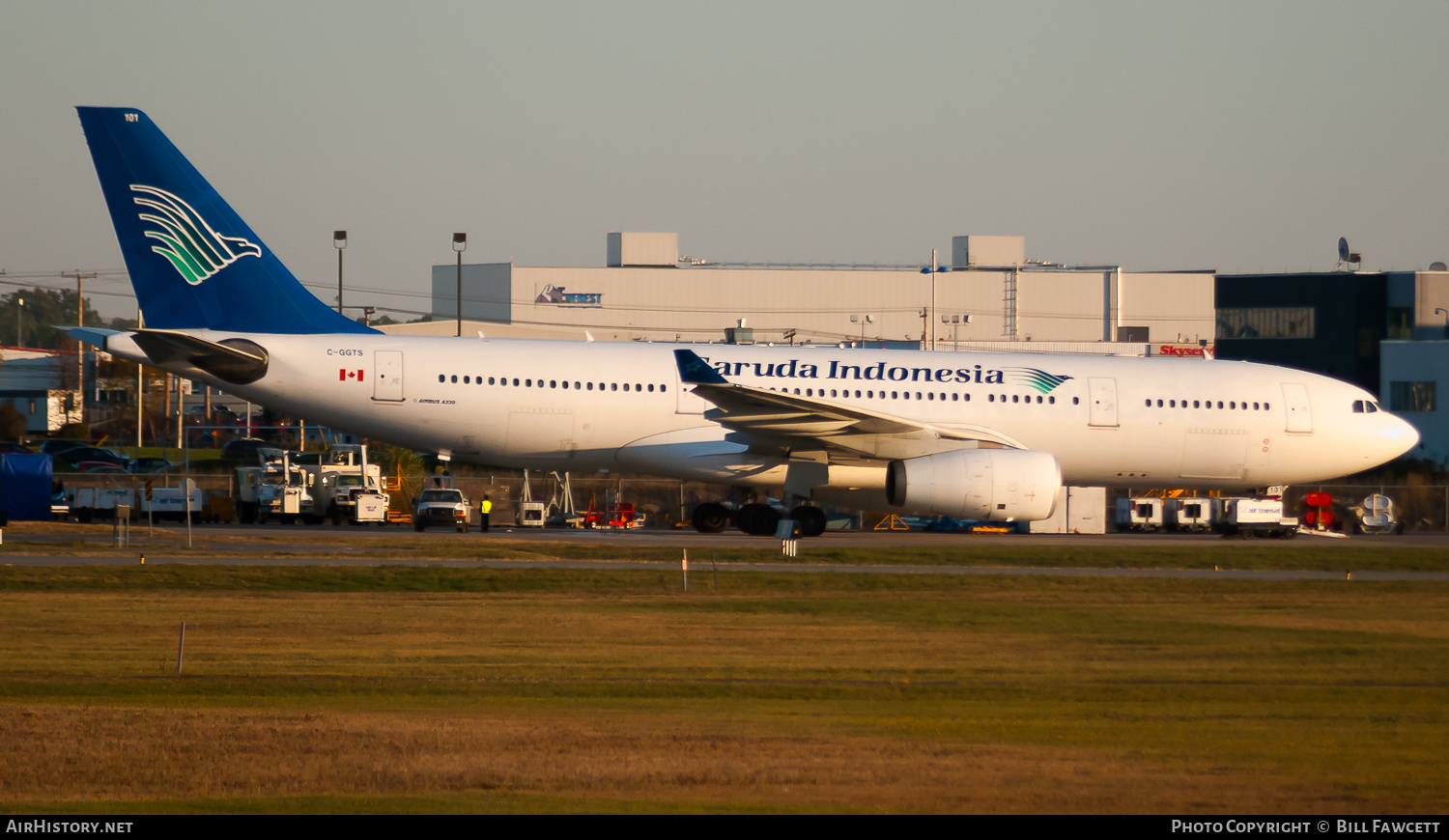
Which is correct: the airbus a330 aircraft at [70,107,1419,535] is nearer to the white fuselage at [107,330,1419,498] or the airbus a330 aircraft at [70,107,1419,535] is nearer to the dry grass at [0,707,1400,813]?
the white fuselage at [107,330,1419,498]

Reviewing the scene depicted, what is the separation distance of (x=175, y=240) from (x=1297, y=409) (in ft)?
76.2

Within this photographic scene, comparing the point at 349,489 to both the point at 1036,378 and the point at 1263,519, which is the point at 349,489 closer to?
the point at 1036,378

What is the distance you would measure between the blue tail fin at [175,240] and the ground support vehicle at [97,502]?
37.4 ft

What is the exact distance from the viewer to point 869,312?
→ 313 ft

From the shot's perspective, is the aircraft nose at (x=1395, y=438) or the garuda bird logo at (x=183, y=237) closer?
the garuda bird logo at (x=183, y=237)

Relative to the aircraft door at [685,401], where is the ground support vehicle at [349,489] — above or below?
below

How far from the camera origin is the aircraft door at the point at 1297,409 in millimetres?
30562

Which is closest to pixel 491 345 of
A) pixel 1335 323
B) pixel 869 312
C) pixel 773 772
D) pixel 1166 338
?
pixel 773 772

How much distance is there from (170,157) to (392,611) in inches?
553

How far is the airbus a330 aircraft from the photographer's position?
2697 cm

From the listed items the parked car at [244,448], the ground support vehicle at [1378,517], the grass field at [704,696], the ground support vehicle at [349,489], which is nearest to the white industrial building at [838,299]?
the parked car at [244,448]

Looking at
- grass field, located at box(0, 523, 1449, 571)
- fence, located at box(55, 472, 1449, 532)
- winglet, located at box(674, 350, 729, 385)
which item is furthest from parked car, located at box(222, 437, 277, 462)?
winglet, located at box(674, 350, 729, 385)

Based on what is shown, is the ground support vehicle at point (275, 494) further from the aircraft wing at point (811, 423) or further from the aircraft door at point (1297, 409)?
the aircraft door at point (1297, 409)
